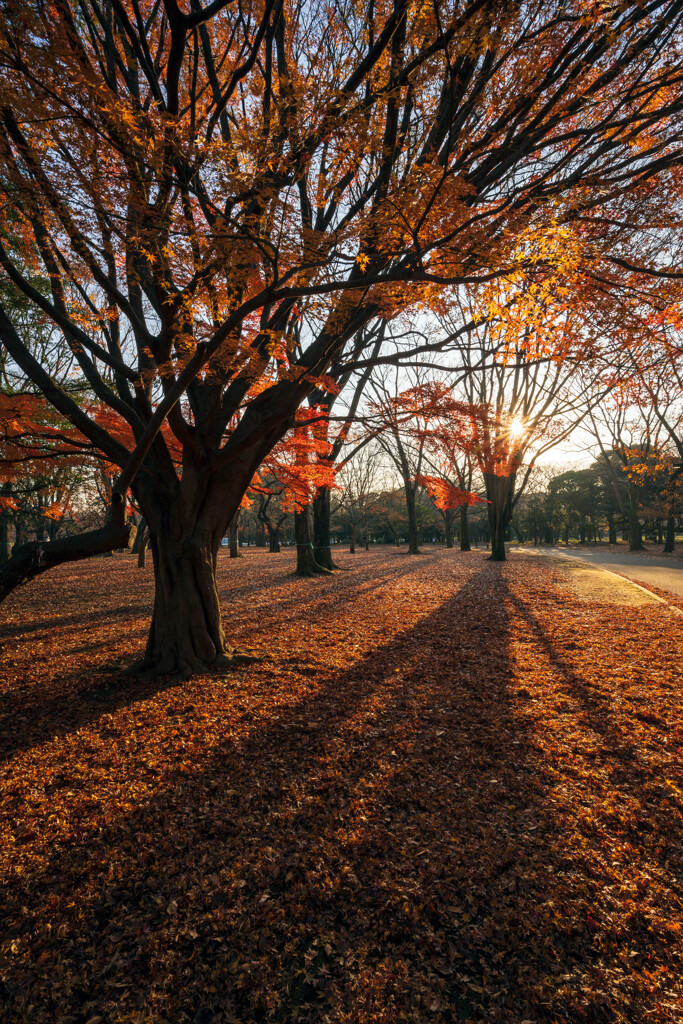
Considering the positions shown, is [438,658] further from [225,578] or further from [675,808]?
[225,578]

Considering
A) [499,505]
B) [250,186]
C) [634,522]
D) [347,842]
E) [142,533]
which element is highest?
[250,186]

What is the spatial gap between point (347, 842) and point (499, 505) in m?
→ 17.5

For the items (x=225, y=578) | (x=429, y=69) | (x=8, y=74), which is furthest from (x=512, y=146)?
(x=225, y=578)

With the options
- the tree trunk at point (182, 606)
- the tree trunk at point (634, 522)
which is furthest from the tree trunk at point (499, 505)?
the tree trunk at point (634, 522)

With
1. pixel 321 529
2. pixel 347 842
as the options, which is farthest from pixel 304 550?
pixel 347 842

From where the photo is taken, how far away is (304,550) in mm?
15219

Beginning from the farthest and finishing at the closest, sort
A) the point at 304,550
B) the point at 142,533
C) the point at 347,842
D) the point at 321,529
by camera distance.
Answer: the point at 142,533, the point at 321,529, the point at 304,550, the point at 347,842

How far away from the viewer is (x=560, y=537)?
2397 inches

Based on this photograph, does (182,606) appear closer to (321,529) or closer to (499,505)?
(321,529)

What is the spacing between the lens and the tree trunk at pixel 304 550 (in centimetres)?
1519

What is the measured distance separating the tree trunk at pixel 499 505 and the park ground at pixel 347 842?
41.9ft

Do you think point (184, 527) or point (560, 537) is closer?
point (184, 527)

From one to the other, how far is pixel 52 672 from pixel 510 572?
45.7ft

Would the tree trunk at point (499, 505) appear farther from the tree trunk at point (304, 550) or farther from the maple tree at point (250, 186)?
the maple tree at point (250, 186)
